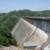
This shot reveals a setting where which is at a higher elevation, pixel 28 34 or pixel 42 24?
pixel 42 24

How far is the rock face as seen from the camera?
165 inches

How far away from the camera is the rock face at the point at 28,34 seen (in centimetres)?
420

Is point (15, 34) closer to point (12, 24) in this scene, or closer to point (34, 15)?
point (12, 24)

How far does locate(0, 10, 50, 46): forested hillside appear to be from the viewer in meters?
4.11

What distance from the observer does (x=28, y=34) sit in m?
4.27

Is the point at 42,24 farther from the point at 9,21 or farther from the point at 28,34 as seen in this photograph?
the point at 9,21

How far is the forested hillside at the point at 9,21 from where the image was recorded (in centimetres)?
411

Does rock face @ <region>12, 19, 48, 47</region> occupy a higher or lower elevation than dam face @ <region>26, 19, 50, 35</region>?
lower

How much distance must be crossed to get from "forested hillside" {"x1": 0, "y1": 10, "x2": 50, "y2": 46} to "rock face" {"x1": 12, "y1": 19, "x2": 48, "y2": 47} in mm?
77

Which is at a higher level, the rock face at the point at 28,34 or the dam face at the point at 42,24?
the dam face at the point at 42,24

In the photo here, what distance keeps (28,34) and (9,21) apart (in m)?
0.32

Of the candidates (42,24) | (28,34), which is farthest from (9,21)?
(42,24)

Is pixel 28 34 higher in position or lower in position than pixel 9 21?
lower

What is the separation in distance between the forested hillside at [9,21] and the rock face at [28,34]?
0.08 m
